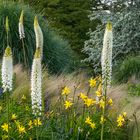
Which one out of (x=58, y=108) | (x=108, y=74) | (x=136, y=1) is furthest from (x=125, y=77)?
(x=108, y=74)

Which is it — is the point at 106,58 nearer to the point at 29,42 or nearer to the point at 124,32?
the point at 29,42

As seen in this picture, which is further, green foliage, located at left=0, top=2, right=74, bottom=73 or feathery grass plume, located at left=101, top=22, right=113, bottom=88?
green foliage, located at left=0, top=2, right=74, bottom=73

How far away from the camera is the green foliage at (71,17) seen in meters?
24.3

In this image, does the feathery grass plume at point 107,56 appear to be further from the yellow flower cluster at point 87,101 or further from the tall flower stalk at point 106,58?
the yellow flower cluster at point 87,101

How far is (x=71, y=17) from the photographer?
25047 millimetres

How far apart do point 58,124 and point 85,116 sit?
1.42 ft

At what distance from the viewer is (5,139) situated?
194 inches

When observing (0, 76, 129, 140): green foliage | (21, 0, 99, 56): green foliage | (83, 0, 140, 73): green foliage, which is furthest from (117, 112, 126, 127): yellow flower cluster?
(21, 0, 99, 56): green foliage

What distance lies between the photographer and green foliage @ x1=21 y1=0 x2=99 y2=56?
24328 mm

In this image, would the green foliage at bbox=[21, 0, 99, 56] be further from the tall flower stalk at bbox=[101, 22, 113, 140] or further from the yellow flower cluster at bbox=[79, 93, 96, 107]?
the tall flower stalk at bbox=[101, 22, 113, 140]

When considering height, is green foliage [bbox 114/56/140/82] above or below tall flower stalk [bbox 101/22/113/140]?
below

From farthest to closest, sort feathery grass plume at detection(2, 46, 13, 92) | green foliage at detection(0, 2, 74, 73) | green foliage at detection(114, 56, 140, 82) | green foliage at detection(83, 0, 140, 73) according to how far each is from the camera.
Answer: green foliage at detection(83, 0, 140, 73) < green foliage at detection(114, 56, 140, 82) < green foliage at detection(0, 2, 74, 73) < feathery grass plume at detection(2, 46, 13, 92)

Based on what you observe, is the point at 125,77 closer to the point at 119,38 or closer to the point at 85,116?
the point at 119,38

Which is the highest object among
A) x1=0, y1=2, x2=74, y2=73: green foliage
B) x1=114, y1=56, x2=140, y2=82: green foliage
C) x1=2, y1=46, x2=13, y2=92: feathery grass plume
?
x1=2, y1=46, x2=13, y2=92: feathery grass plume
